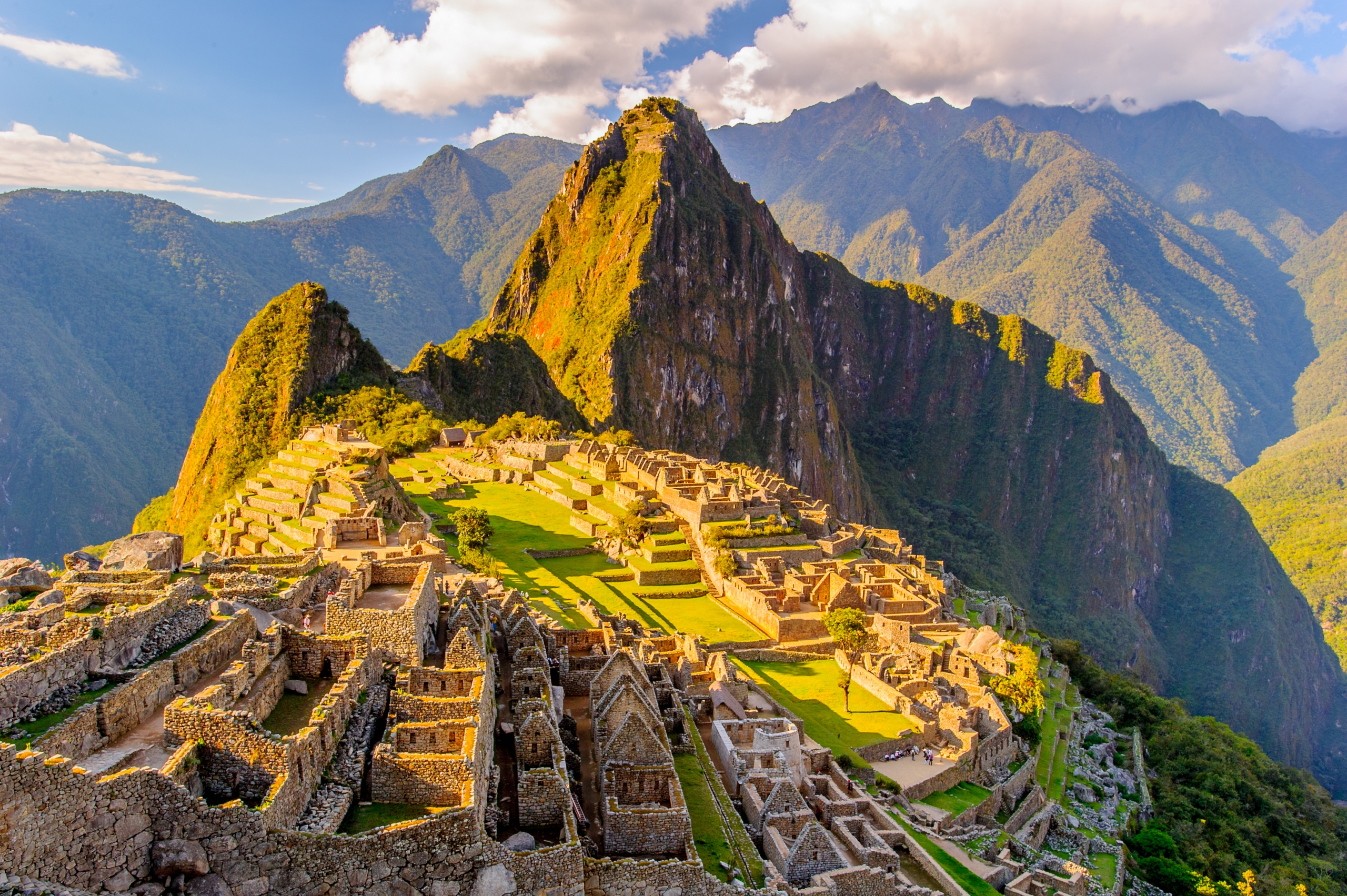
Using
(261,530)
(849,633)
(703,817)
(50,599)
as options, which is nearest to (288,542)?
(261,530)

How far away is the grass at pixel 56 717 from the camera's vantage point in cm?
978

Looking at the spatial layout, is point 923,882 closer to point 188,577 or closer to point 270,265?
point 188,577

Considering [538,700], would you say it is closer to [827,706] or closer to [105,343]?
[827,706]

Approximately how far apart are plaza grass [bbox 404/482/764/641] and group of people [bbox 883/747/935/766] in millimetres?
9047

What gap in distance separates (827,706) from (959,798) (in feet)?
17.1

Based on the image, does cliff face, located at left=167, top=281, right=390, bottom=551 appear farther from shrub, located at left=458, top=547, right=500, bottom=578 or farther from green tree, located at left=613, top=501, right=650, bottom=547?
green tree, located at left=613, top=501, right=650, bottom=547

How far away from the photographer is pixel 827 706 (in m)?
30.5

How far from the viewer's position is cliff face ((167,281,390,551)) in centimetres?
6644

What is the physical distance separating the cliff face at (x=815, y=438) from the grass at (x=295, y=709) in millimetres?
111125

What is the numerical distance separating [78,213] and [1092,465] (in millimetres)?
208313

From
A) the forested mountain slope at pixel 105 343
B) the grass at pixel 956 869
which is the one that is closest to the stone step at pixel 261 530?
the grass at pixel 956 869

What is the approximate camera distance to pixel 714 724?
20.9 m

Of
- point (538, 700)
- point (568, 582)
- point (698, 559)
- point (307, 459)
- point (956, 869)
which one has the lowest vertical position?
point (956, 869)

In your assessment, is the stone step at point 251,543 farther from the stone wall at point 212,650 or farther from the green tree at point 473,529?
the stone wall at point 212,650
